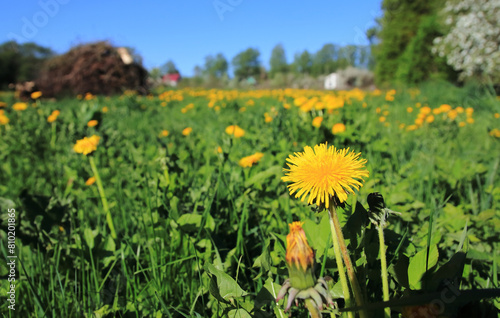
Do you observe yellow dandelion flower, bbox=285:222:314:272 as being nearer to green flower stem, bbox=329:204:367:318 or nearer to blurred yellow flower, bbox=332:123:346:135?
green flower stem, bbox=329:204:367:318

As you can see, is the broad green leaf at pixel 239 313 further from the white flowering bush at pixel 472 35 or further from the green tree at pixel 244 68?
the green tree at pixel 244 68

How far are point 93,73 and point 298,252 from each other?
33.3 feet

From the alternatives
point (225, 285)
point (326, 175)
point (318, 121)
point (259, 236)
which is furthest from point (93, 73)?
point (326, 175)

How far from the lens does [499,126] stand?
10.3 feet

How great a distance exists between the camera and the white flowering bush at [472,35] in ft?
42.0

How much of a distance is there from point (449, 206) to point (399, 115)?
156 inches

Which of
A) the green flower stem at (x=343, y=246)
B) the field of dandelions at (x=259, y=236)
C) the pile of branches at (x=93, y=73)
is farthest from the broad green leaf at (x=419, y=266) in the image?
the pile of branches at (x=93, y=73)

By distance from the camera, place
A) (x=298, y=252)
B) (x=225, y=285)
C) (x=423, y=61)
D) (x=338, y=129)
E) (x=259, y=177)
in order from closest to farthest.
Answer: (x=298, y=252), (x=225, y=285), (x=259, y=177), (x=338, y=129), (x=423, y=61)

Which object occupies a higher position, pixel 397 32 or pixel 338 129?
pixel 397 32

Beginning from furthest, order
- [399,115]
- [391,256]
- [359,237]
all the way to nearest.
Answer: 1. [399,115]
2. [391,256]
3. [359,237]

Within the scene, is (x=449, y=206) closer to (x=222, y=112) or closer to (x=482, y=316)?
(x=482, y=316)

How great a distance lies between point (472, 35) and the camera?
1334 cm

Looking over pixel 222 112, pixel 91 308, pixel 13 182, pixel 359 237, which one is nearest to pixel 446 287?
pixel 359 237

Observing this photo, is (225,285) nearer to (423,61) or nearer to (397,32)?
(423,61)
